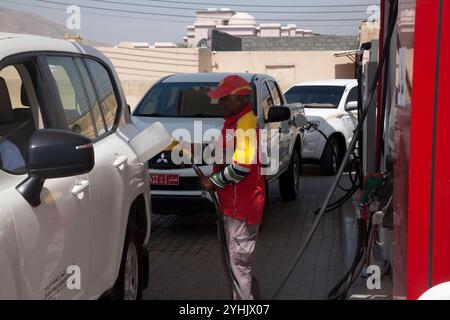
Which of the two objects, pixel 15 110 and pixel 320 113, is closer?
pixel 15 110

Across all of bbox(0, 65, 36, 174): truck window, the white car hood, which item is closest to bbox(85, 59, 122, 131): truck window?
bbox(0, 65, 36, 174): truck window

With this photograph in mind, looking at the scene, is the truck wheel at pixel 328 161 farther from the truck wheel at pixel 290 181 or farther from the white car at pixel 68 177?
the white car at pixel 68 177

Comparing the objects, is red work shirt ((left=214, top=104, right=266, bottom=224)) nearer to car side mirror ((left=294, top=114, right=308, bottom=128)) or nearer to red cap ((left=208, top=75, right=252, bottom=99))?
red cap ((left=208, top=75, right=252, bottom=99))

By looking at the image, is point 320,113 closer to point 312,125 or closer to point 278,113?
point 312,125

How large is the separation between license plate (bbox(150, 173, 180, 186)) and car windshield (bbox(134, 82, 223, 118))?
1.17 metres

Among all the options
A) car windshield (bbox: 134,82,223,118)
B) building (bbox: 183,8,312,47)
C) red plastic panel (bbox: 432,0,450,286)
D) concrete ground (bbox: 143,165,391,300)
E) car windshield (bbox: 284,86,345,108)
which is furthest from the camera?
building (bbox: 183,8,312,47)

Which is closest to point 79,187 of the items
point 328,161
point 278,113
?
point 278,113

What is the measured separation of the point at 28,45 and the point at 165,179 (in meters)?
4.32

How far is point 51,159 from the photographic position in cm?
292

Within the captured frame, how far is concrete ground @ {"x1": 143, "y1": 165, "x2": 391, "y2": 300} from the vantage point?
6.18 metres

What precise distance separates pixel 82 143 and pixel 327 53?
32.7 meters

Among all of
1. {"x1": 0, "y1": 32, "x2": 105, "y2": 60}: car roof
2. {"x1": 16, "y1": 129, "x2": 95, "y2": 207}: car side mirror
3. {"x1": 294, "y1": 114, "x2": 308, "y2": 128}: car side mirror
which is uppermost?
{"x1": 0, "y1": 32, "x2": 105, "y2": 60}: car roof

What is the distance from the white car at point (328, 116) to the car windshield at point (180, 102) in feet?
12.7

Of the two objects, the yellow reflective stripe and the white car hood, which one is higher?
the yellow reflective stripe
